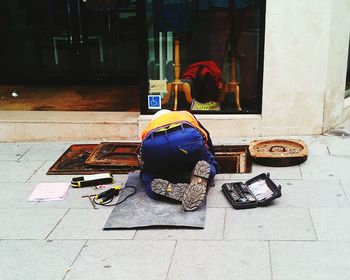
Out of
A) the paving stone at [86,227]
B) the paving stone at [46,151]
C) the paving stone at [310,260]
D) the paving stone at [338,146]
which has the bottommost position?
the paving stone at [86,227]

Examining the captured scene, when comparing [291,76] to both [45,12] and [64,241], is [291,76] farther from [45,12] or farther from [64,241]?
[45,12]

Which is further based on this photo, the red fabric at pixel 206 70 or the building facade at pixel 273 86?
the red fabric at pixel 206 70

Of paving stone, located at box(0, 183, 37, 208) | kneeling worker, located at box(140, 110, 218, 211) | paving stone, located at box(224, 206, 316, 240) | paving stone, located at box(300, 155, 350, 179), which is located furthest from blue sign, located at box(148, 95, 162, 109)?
paving stone, located at box(224, 206, 316, 240)

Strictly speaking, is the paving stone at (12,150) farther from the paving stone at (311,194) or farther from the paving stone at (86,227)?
the paving stone at (311,194)

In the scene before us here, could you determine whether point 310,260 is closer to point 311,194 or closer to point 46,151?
point 311,194

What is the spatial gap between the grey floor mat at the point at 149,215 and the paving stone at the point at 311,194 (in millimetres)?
819

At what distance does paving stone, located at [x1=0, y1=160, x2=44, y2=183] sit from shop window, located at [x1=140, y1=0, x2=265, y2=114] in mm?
1610

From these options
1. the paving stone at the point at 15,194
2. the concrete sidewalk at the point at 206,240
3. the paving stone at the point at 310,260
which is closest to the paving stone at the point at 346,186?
the concrete sidewalk at the point at 206,240

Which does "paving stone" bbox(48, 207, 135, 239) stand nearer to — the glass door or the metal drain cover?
the metal drain cover

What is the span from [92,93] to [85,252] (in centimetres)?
468

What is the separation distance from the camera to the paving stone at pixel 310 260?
3.67 meters

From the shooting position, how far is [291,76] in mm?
6324

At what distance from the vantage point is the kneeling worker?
4801 millimetres

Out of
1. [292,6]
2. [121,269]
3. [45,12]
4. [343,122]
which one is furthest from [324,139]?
[45,12]
